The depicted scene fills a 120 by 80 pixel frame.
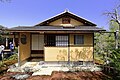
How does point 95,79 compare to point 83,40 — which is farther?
point 83,40

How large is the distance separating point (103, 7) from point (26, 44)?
1513 cm

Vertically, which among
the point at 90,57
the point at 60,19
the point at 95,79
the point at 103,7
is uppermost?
the point at 103,7

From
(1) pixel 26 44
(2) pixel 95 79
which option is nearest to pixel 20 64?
Result: (1) pixel 26 44

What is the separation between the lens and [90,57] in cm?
1505

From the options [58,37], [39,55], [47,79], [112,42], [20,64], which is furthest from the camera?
[112,42]

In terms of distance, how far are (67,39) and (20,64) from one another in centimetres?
452

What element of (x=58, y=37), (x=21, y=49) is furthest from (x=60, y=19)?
(x=21, y=49)

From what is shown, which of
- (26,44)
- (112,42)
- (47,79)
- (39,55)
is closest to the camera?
(47,79)

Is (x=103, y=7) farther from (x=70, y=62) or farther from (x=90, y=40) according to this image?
(x=70, y=62)

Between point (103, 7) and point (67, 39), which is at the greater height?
point (103, 7)

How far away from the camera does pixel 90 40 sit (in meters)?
15.2

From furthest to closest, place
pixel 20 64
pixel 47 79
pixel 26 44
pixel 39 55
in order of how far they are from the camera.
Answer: pixel 39 55 → pixel 26 44 → pixel 20 64 → pixel 47 79

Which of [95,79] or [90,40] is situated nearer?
[95,79]

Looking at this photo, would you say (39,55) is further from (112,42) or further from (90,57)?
(112,42)
